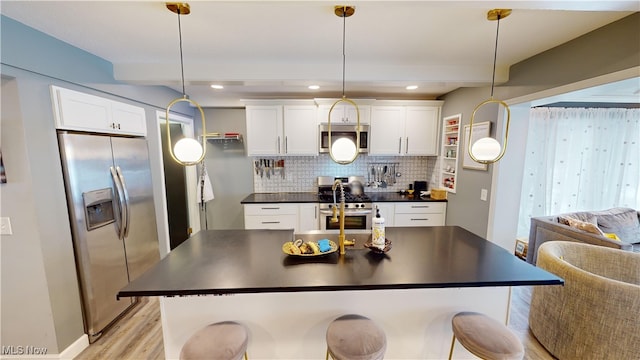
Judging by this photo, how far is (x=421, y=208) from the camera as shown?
3.49 metres

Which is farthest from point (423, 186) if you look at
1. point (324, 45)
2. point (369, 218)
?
point (324, 45)

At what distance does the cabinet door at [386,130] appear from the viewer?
11.6 ft

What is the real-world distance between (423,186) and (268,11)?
339 centimetres

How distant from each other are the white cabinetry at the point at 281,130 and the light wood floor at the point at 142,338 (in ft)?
7.34

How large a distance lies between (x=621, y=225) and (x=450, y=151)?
2.24m

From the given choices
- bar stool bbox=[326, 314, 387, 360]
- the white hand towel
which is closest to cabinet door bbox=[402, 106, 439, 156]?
bar stool bbox=[326, 314, 387, 360]

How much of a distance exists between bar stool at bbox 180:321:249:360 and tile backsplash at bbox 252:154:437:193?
2.72m

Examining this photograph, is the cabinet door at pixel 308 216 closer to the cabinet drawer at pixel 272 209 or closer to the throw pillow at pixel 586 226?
the cabinet drawer at pixel 272 209

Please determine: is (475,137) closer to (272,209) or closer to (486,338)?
(486,338)

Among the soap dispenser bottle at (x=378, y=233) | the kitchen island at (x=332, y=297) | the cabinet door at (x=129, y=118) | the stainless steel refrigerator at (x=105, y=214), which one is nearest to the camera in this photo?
the kitchen island at (x=332, y=297)

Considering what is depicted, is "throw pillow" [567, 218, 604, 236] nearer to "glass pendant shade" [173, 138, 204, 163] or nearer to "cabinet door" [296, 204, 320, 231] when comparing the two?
"cabinet door" [296, 204, 320, 231]

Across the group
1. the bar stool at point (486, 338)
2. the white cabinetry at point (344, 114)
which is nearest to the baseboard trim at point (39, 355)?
the bar stool at point (486, 338)

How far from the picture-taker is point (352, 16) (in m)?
1.50

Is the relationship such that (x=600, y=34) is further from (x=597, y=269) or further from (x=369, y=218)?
(x=369, y=218)
